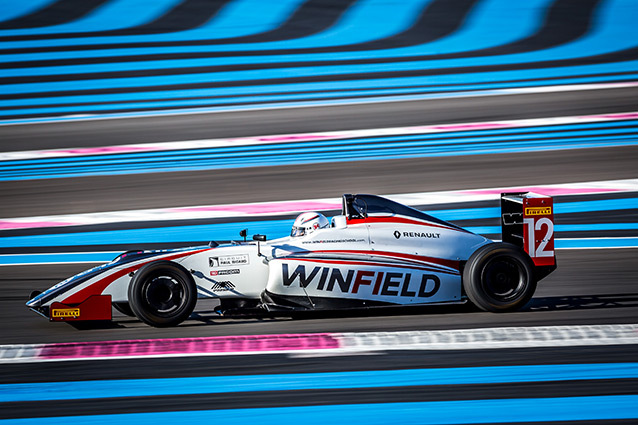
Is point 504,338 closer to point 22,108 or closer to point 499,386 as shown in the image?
point 499,386

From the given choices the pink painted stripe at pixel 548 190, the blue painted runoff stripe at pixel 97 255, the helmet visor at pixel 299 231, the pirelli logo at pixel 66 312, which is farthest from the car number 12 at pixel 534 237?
the pink painted stripe at pixel 548 190

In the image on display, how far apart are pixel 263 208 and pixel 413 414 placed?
6883 mm

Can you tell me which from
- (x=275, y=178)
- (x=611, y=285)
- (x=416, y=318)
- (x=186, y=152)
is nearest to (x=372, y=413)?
(x=416, y=318)

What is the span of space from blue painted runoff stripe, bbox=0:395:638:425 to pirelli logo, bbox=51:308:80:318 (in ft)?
5.64

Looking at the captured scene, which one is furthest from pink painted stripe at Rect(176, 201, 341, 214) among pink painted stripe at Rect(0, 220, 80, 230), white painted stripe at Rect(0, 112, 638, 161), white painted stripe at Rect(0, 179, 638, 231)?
white painted stripe at Rect(0, 112, 638, 161)

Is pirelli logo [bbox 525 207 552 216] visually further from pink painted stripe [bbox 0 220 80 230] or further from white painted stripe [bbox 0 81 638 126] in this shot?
white painted stripe [bbox 0 81 638 126]

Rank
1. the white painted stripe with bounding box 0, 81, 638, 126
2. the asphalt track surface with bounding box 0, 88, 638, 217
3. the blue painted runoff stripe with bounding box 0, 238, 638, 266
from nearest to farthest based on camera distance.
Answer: the blue painted runoff stripe with bounding box 0, 238, 638, 266
the asphalt track surface with bounding box 0, 88, 638, 217
the white painted stripe with bounding box 0, 81, 638, 126

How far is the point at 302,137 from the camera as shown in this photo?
14.8 m

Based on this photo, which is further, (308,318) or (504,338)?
(308,318)

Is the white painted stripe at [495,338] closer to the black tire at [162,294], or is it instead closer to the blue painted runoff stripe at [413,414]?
the blue painted runoff stripe at [413,414]

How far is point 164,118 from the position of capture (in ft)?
52.5

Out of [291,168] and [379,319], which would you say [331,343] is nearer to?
[379,319]

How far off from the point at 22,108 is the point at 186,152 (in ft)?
15.8

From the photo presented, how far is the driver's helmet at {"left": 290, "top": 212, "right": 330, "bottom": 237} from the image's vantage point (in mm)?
6905
